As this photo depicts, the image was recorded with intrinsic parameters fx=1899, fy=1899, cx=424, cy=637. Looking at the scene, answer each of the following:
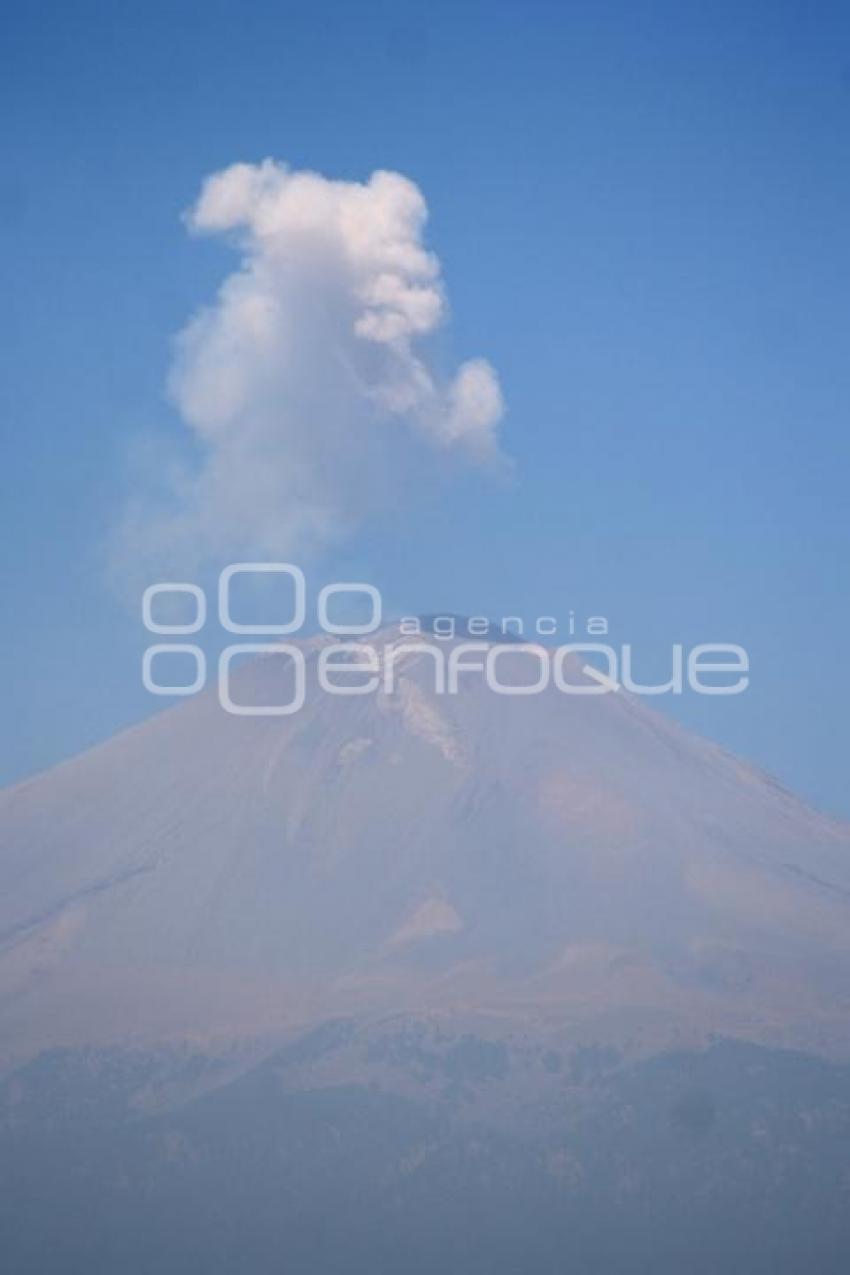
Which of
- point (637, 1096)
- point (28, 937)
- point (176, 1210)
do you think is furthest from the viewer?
point (28, 937)

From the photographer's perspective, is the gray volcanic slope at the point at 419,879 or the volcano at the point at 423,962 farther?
the gray volcanic slope at the point at 419,879

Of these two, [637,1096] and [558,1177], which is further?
[637,1096]

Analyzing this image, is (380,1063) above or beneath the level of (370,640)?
beneath

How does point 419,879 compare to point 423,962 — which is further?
point 419,879

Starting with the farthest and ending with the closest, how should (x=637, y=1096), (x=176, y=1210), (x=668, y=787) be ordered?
(x=668, y=787) < (x=637, y=1096) < (x=176, y=1210)

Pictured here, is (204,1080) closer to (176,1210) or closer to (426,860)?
(176,1210)

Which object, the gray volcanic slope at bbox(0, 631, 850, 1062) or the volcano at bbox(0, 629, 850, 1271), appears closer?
the volcano at bbox(0, 629, 850, 1271)

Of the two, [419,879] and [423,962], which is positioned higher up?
[419,879]

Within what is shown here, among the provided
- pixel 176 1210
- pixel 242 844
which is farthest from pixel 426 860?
pixel 176 1210
